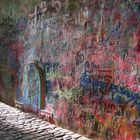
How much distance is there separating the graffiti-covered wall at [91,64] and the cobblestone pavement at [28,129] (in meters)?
0.23

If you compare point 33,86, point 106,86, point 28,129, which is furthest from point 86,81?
point 33,86

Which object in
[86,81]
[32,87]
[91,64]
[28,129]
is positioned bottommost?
[28,129]

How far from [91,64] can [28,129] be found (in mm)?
1941

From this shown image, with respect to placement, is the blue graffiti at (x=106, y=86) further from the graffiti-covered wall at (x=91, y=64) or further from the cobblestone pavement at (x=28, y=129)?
the cobblestone pavement at (x=28, y=129)

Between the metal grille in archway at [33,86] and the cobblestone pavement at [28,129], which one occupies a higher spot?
Answer: the metal grille in archway at [33,86]

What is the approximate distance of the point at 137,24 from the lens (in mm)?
5102

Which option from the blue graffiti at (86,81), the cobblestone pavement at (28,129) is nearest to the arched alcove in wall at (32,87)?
the cobblestone pavement at (28,129)

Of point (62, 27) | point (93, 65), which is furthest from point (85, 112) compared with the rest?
point (62, 27)

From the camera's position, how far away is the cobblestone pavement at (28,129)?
6137mm

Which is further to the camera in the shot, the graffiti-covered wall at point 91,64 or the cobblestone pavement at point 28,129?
the cobblestone pavement at point 28,129

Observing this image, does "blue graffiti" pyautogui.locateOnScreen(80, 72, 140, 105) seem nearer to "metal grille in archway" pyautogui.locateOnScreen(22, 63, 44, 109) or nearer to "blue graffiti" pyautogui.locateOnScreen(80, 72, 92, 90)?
"blue graffiti" pyautogui.locateOnScreen(80, 72, 92, 90)

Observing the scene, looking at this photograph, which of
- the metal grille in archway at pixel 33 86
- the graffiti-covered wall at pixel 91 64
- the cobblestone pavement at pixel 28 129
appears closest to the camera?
the graffiti-covered wall at pixel 91 64

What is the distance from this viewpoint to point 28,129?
6766 mm

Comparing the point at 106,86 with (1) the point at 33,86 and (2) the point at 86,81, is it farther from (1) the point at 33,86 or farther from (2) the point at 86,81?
(1) the point at 33,86
